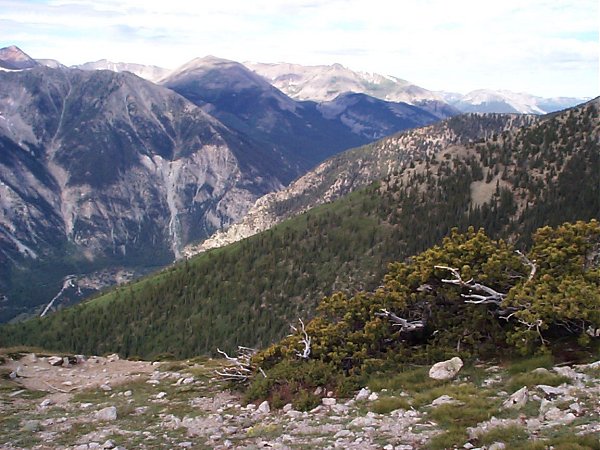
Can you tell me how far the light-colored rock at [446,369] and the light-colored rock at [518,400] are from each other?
16.6 ft

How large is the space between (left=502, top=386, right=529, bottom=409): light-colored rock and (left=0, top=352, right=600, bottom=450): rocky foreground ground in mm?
62

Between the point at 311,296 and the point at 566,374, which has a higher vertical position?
the point at 566,374

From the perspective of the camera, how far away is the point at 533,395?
22594 mm

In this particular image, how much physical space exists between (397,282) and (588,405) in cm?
1550

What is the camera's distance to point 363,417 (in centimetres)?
2372

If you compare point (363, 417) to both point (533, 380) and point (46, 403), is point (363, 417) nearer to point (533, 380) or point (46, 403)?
point (533, 380)

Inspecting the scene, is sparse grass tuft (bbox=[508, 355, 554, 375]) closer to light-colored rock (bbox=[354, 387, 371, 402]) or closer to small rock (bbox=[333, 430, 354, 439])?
light-colored rock (bbox=[354, 387, 371, 402])

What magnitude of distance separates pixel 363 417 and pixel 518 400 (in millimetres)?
6958

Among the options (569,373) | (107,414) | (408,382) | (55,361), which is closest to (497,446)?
(569,373)

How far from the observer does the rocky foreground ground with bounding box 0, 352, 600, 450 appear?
19828 mm

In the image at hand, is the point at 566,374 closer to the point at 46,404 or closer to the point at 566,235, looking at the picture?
the point at 566,235

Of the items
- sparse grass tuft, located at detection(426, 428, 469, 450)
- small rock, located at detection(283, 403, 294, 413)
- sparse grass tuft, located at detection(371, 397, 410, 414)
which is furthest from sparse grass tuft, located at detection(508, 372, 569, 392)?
small rock, located at detection(283, 403, 294, 413)

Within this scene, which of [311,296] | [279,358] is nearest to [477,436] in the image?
[279,358]

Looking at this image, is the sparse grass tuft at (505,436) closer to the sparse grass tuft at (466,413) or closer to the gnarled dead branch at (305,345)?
the sparse grass tuft at (466,413)
